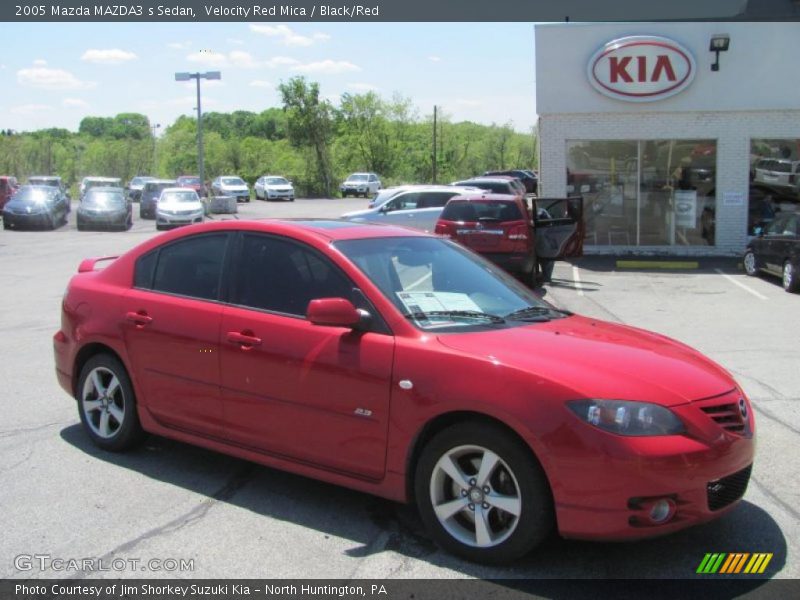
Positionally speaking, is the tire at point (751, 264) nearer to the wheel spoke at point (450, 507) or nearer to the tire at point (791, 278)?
the tire at point (791, 278)

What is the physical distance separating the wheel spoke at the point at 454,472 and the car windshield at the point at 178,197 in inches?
1105

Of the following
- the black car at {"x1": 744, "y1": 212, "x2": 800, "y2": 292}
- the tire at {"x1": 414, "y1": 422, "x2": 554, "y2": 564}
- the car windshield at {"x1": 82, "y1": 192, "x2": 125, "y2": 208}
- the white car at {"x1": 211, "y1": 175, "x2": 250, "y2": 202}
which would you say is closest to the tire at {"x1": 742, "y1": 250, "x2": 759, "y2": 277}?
the black car at {"x1": 744, "y1": 212, "x2": 800, "y2": 292}

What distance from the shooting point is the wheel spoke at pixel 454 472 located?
3770 mm

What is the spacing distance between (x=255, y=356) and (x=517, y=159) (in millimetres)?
75990

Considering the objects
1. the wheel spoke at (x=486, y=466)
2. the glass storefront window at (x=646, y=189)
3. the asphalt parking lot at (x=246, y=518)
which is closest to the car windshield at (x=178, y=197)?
the glass storefront window at (x=646, y=189)

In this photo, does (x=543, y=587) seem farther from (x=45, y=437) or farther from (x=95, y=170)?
(x=95, y=170)

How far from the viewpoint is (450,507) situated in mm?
3820

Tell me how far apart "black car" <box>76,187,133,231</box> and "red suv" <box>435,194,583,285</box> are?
62.3 feet

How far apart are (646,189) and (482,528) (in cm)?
1682

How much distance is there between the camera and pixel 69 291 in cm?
566

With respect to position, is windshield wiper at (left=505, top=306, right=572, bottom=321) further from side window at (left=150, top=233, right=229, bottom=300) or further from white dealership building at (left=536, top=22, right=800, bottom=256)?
white dealership building at (left=536, top=22, right=800, bottom=256)

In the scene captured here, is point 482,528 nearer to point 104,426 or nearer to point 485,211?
point 104,426

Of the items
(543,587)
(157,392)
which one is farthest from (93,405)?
(543,587)

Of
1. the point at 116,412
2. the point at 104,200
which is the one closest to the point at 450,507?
the point at 116,412
